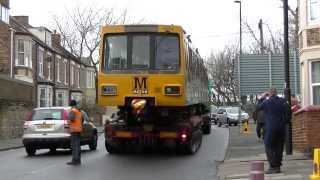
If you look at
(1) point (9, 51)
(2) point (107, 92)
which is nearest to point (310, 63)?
(2) point (107, 92)

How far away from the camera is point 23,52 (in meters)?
45.8

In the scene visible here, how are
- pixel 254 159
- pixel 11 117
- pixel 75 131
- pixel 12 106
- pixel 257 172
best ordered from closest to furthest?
pixel 257 172, pixel 254 159, pixel 75 131, pixel 11 117, pixel 12 106

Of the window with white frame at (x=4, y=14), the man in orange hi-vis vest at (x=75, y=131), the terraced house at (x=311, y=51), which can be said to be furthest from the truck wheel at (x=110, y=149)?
the window with white frame at (x=4, y=14)

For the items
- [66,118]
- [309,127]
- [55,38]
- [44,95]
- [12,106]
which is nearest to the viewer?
[309,127]

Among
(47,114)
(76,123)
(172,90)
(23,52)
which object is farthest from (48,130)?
(23,52)

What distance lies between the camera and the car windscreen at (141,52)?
19.1 meters

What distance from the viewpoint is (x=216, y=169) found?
16.5 metres

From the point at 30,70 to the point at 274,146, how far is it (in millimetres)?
33976

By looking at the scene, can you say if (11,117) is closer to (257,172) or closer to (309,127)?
(309,127)

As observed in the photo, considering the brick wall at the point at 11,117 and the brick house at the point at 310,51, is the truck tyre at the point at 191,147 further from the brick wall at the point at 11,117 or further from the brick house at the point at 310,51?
the brick wall at the point at 11,117

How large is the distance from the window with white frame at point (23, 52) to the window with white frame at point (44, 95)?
346cm

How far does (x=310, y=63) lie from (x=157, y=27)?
18.2ft

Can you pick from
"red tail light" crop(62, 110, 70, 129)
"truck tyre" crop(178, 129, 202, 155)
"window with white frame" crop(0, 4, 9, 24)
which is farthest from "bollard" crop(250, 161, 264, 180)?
"window with white frame" crop(0, 4, 9, 24)

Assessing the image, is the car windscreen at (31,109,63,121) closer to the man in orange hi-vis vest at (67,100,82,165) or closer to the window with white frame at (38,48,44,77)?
the man in orange hi-vis vest at (67,100,82,165)
